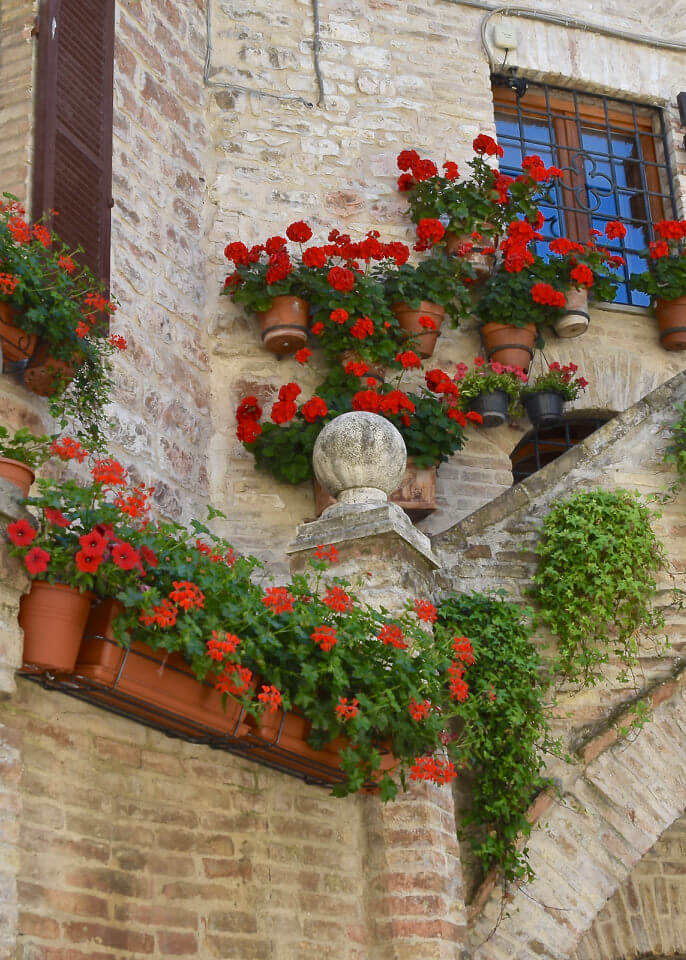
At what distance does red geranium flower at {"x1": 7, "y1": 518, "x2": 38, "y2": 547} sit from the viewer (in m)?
3.82

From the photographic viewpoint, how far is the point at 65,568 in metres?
3.91

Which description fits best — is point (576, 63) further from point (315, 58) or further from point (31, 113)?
point (31, 113)

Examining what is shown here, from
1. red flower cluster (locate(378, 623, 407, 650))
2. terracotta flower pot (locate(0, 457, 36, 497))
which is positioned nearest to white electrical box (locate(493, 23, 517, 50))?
red flower cluster (locate(378, 623, 407, 650))

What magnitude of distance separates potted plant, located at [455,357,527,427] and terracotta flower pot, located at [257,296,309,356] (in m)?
0.93

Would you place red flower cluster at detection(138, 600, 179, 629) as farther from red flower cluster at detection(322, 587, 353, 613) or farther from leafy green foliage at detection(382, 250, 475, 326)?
leafy green foliage at detection(382, 250, 475, 326)

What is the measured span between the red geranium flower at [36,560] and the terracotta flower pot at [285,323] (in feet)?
12.2

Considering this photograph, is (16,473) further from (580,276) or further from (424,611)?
(580,276)

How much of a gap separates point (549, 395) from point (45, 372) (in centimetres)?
343

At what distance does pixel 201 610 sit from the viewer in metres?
4.15

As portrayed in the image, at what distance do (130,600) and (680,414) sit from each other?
123 inches

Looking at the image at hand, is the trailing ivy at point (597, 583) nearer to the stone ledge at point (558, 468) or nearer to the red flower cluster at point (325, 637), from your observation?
the stone ledge at point (558, 468)

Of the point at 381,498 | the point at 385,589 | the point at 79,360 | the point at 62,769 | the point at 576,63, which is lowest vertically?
the point at 62,769

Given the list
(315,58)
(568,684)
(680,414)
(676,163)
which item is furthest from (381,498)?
(676,163)

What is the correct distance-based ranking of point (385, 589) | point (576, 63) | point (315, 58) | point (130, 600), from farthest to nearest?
1. point (576, 63)
2. point (315, 58)
3. point (385, 589)
4. point (130, 600)
